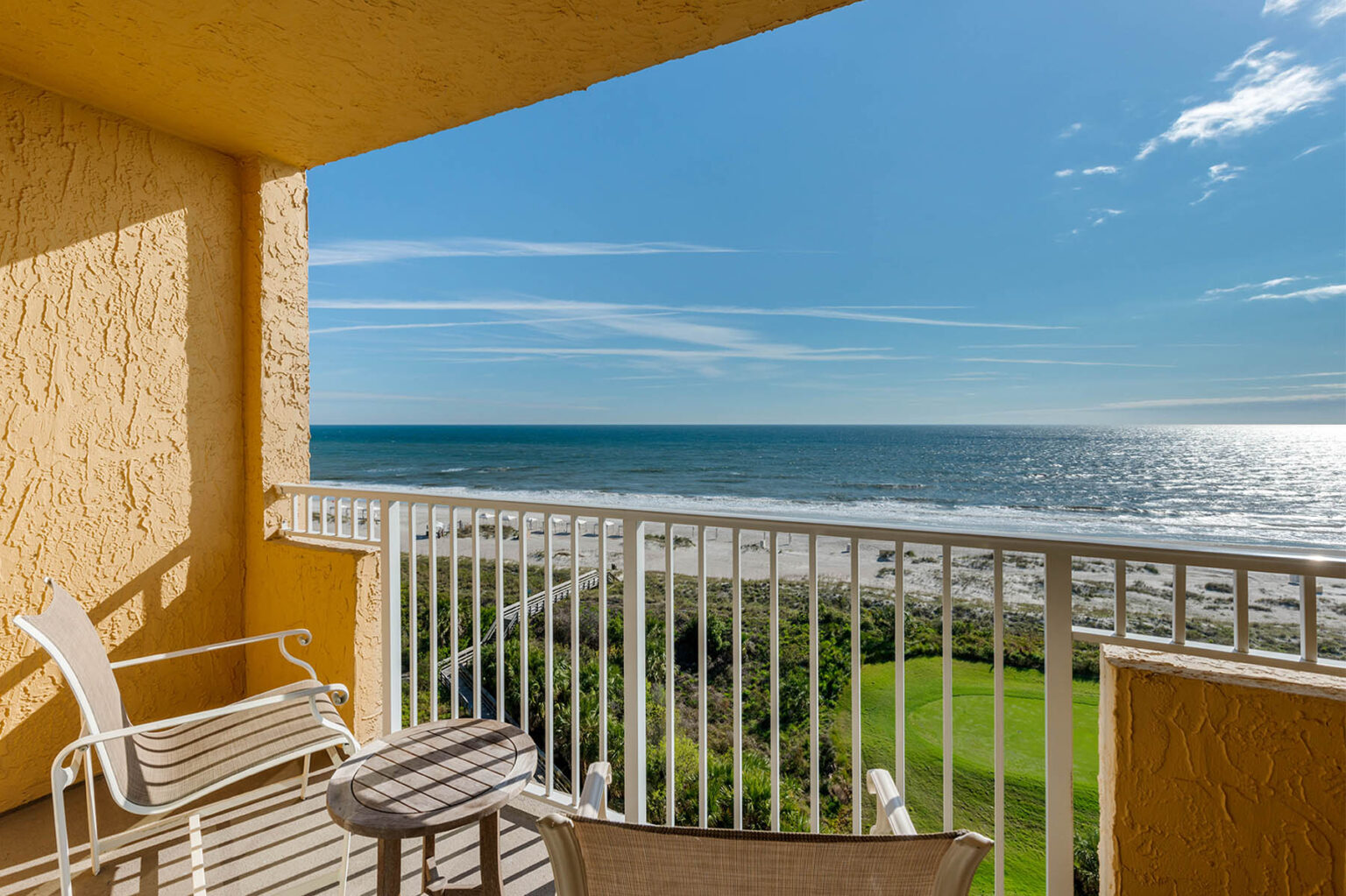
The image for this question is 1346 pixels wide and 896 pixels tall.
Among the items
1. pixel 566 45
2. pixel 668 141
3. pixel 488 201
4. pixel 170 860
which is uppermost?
pixel 668 141

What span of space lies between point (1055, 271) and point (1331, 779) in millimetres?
27621

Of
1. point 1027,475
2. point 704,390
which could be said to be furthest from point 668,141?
point 1027,475

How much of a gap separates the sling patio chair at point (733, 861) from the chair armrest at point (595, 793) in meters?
0.12

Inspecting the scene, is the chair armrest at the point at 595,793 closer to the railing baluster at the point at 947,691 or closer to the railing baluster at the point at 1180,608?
the railing baluster at the point at 947,691

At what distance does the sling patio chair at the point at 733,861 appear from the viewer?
0.81m

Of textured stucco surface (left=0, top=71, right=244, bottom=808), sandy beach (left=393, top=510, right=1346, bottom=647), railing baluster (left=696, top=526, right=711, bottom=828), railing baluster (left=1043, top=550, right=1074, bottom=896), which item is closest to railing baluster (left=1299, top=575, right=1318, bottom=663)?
railing baluster (left=1043, top=550, right=1074, bottom=896)

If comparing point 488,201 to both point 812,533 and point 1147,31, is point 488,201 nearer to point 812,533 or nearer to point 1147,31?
point 1147,31

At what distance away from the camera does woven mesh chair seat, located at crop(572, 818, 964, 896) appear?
810mm

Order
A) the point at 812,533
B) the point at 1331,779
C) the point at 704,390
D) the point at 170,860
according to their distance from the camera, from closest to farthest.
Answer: the point at 1331,779 → the point at 812,533 → the point at 170,860 → the point at 704,390

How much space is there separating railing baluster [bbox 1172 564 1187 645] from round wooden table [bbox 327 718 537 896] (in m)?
1.49

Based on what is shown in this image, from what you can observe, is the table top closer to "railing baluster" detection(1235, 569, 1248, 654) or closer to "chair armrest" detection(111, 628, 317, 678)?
"chair armrest" detection(111, 628, 317, 678)

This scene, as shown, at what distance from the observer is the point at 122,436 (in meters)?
2.60

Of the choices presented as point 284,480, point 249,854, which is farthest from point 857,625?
point 284,480

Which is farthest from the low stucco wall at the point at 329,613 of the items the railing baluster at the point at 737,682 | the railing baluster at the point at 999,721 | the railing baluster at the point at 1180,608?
the railing baluster at the point at 1180,608
